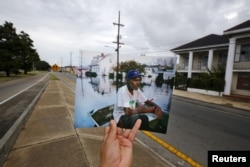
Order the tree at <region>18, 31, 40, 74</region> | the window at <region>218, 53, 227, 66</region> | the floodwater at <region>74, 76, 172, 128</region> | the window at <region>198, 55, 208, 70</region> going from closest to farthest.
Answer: the floodwater at <region>74, 76, 172, 128</region>
the window at <region>218, 53, 227, 66</region>
the window at <region>198, 55, 208, 70</region>
the tree at <region>18, 31, 40, 74</region>

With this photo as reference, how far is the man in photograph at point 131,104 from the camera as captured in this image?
2178mm

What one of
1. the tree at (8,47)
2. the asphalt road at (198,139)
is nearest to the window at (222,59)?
the asphalt road at (198,139)

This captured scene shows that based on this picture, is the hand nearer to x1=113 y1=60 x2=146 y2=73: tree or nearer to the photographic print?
the photographic print

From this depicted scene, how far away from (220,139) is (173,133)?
4.39ft

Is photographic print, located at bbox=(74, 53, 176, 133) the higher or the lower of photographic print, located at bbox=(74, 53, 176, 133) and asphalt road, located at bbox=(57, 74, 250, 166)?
the higher

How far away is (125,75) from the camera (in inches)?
88.1

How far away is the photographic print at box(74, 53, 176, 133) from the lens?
2137 mm

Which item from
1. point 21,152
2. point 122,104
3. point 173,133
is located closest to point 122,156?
point 122,104

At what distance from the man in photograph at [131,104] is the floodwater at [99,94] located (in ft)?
0.23

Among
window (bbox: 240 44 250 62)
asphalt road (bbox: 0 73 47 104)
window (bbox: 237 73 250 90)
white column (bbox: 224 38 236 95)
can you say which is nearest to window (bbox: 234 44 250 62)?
window (bbox: 240 44 250 62)

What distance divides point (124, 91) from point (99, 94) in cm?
32

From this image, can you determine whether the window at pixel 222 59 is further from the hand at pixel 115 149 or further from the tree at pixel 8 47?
the tree at pixel 8 47

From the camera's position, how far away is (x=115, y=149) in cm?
147

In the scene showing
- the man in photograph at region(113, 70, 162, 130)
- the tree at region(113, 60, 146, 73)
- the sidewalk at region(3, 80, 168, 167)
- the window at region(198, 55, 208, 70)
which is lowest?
the sidewalk at region(3, 80, 168, 167)
